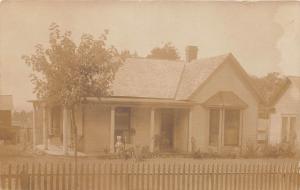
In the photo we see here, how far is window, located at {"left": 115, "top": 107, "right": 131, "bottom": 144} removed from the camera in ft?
35.4

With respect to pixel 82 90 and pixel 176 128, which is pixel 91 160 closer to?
pixel 82 90

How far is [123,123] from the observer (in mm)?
11273

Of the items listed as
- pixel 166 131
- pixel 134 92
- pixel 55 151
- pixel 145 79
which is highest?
pixel 145 79

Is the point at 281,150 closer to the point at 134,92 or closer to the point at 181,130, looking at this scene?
the point at 181,130

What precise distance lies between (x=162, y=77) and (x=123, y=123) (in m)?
1.63

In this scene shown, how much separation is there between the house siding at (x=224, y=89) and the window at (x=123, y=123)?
169 cm

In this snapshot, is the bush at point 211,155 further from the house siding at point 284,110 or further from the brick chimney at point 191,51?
the brick chimney at point 191,51

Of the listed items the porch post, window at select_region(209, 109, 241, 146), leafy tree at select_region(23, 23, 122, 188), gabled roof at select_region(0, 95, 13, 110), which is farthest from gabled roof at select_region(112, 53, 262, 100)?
gabled roof at select_region(0, 95, 13, 110)

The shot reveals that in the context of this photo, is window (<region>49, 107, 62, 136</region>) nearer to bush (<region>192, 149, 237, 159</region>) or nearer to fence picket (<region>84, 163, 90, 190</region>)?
fence picket (<region>84, 163, 90, 190</region>)

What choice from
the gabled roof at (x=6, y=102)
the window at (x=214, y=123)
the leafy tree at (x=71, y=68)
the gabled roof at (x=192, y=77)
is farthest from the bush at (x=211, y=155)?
the gabled roof at (x=6, y=102)

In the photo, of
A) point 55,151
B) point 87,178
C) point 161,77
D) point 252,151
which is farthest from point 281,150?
point 55,151

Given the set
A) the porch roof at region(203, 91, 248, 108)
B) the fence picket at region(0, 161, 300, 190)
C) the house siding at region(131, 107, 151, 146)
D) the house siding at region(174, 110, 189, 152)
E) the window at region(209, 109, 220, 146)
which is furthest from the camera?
the porch roof at region(203, 91, 248, 108)

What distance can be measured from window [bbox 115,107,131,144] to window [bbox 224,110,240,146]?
2.56m

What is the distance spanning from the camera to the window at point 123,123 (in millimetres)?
10783
